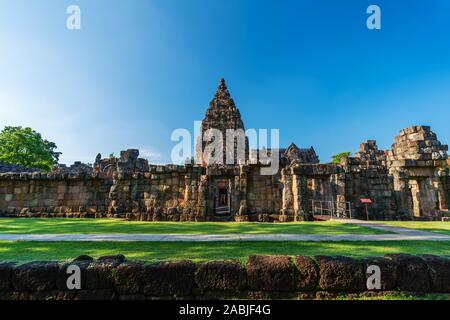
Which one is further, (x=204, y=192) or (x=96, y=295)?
(x=204, y=192)

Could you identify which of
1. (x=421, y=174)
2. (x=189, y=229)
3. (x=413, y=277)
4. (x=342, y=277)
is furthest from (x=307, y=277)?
(x=421, y=174)

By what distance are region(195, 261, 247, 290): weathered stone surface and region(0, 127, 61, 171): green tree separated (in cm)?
4433

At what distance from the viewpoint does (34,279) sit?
10.1 ft

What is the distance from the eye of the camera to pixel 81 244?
16.9 ft

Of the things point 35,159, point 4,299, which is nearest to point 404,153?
point 4,299

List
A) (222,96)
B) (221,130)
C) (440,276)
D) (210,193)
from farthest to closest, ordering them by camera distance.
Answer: (222,96)
(221,130)
(210,193)
(440,276)

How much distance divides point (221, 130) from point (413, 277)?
27146 millimetres

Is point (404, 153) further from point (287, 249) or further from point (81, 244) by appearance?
point (81, 244)

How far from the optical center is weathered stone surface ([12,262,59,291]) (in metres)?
3.06

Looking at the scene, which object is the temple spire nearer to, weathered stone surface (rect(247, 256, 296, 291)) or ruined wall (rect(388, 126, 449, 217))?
ruined wall (rect(388, 126, 449, 217))

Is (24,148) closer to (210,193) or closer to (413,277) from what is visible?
(210,193)

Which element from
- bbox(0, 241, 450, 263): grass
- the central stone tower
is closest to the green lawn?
bbox(0, 241, 450, 263): grass

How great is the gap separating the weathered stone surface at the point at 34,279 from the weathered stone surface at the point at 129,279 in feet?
2.75
